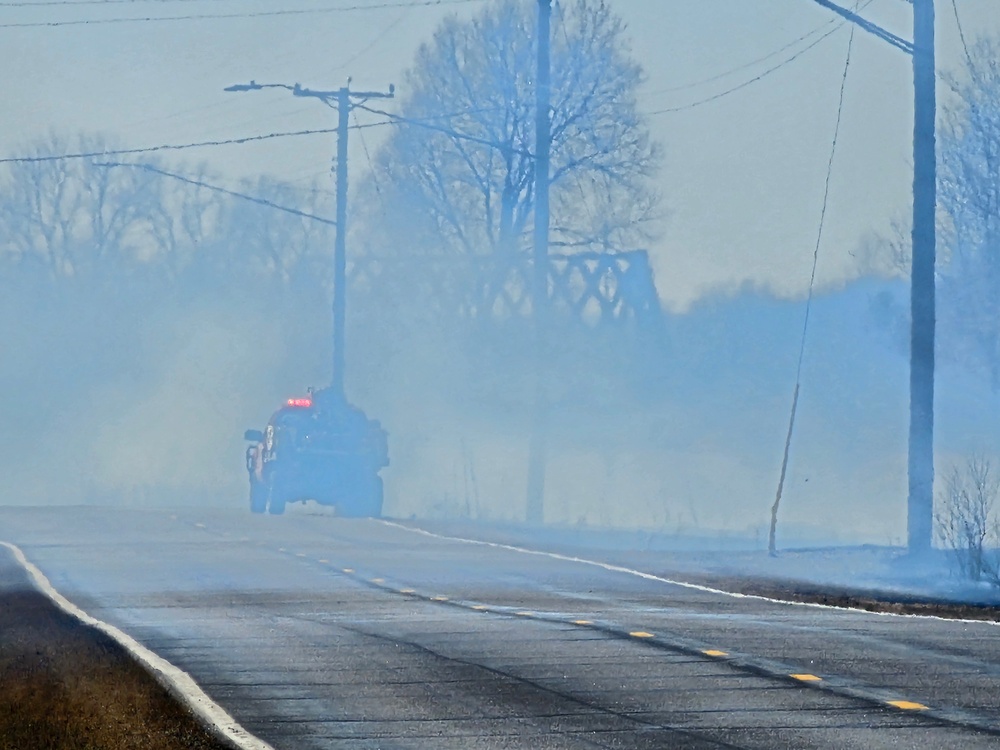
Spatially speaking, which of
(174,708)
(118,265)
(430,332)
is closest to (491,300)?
(430,332)

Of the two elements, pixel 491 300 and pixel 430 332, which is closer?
pixel 491 300

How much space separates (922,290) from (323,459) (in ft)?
61.1

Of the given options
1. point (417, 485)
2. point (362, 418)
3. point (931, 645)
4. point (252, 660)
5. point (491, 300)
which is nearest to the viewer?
point (252, 660)

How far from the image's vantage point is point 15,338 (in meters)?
90.4

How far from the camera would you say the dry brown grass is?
11.5 m

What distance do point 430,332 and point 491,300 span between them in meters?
6.40

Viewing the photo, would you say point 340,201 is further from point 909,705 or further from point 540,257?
point 909,705

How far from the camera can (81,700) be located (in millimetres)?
13133

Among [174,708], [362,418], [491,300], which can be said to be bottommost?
[174,708]

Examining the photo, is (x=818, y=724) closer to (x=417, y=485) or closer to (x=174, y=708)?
(x=174, y=708)

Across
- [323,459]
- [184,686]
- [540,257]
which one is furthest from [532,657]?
[323,459]

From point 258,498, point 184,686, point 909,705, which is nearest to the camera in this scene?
point 909,705

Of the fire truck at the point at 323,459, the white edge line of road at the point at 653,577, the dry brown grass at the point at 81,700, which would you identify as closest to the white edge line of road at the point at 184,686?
the dry brown grass at the point at 81,700

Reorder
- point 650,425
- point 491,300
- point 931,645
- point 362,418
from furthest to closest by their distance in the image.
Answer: point 650,425
point 491,300
point 362,418
point 931,645
